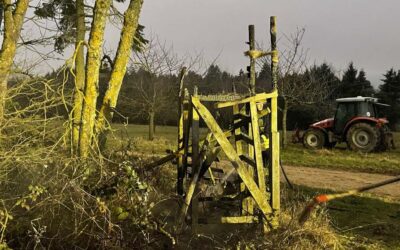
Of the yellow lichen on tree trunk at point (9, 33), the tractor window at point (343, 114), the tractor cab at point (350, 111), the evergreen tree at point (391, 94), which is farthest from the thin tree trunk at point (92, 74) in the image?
the evergreen tree at point (391, 94)

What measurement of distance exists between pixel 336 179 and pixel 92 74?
25.7 ft

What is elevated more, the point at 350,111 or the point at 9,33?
the point at 9,33

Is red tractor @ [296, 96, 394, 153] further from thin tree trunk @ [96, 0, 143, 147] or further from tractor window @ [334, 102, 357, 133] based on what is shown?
thin tree trunk @ [96, 0, 143, 147]

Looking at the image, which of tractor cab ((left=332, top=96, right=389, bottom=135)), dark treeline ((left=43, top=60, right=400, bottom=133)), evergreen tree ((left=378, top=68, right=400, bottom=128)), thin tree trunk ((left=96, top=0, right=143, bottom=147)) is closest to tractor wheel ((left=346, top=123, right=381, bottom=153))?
tractor cab ((left=332, top=96, right=389, bottom=135))

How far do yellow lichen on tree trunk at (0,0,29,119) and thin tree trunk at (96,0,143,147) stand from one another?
2.07 metres

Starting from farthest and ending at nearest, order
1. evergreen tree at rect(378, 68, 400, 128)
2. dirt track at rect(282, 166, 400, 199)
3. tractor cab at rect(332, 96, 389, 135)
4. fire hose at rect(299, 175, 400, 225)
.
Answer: evergreen tree at rect(378, 68, 400, 128)
tractor cab at rect(332, 96, 389, 135)
dirt track at rect(282, 166, 400, 199)
fire hose at rect(299, 175, 400, 225)

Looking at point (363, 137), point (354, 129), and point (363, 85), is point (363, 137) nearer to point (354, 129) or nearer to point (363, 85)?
point (354, 129)

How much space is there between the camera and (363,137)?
20234 mm

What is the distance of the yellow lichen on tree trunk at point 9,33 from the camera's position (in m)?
6.66

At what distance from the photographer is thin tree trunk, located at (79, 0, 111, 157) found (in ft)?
23.1

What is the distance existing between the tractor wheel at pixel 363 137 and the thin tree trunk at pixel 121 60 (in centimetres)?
1349

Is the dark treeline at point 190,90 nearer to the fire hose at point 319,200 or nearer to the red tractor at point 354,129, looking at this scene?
the red tractor at point 354,129

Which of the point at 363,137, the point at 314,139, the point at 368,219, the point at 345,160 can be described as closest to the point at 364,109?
the point at 363,137

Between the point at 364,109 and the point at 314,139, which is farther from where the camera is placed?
the point at 314,139
